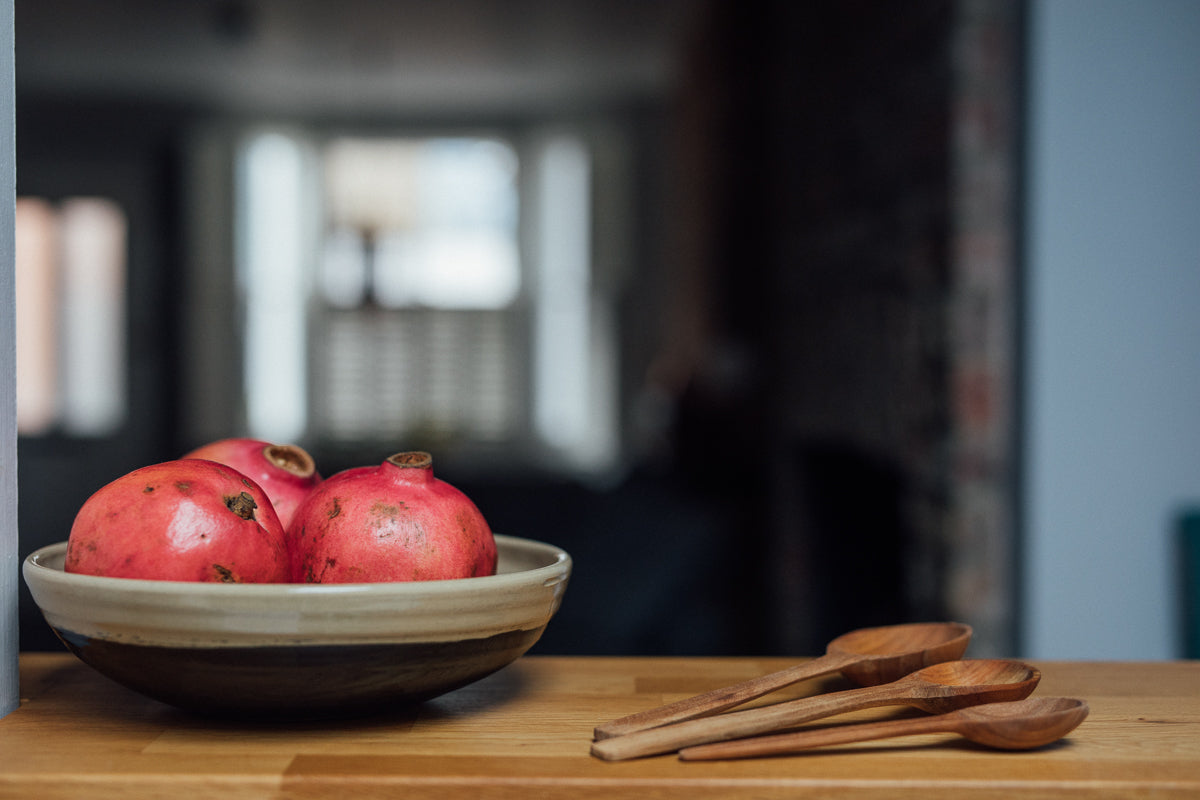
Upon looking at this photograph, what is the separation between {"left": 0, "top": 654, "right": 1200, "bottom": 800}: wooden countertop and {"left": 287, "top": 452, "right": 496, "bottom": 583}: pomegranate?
8 cm

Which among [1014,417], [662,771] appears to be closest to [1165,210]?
[1014,417]

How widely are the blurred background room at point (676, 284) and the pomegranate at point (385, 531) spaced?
128 cm

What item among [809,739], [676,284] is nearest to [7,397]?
[809,739]

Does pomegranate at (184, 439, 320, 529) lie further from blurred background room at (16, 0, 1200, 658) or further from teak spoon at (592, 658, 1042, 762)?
blurred background room at (16, 0, 1200, 658)

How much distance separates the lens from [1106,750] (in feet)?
1.58

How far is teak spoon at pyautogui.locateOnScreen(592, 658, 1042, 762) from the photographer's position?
46 cm

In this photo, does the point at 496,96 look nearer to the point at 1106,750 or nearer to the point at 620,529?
the point at 620,529

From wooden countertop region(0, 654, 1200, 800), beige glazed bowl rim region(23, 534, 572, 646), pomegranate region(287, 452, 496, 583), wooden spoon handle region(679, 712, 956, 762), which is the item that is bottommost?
wooden countertop region(0, 654, 1200, 800)

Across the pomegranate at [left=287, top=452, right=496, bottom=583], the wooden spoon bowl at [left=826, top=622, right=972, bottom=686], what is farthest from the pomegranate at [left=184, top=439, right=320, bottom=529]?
the wooden spoon bowl at [left=826, top=622, right=972, bottom=686]

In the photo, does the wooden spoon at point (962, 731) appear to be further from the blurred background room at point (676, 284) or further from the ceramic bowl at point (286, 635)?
the blurred background room at point (676, 284)

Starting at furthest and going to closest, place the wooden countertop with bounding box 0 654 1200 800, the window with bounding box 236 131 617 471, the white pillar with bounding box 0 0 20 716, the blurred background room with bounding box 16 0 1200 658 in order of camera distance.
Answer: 1. the window with bounding box 236 131 617 471
2. the blurred background room with bounding box 16 0 1200 658
3. the white pillar with bounding box 0 0 20 716
4. the wooden countertop with bounding box 0 654 1200 800

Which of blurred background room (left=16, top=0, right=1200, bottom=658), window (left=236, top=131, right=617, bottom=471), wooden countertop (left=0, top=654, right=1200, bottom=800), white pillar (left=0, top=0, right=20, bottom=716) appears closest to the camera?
wooden countertop (left=0, top=654, right=1200, bottom=800)

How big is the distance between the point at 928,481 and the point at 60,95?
19.3 ft

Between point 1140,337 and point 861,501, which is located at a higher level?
point 1140,337
